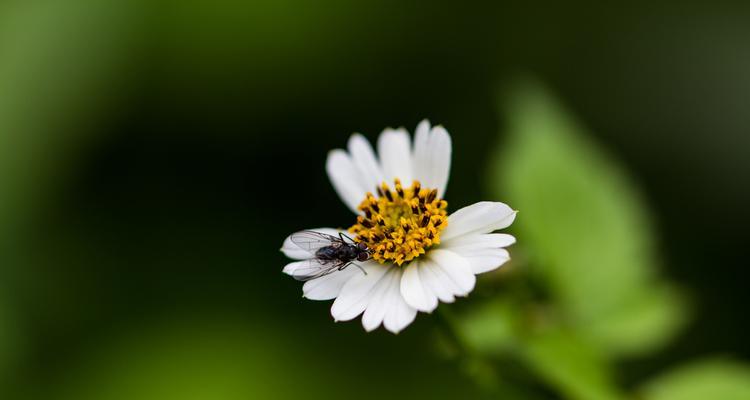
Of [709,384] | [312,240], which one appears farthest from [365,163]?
[709,384]

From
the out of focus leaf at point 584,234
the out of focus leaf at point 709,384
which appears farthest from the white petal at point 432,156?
the out of focus leaf at point 709,384

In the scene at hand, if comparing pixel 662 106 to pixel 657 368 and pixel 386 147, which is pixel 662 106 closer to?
pixel 657 368

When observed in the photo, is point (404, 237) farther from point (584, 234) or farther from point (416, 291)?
point (584, 234)

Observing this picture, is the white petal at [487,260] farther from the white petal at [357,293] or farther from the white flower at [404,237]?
the white petal at [357,293]

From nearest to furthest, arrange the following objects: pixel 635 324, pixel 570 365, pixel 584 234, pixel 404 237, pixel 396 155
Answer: pixel 404 237 < pixel 396 155 < pixel 570 365 < pixel 635 324 < pixel 584 234

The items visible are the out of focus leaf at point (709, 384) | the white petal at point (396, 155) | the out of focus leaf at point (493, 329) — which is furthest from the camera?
the out of focus leaf at point (493, 329)

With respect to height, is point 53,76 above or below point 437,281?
above
